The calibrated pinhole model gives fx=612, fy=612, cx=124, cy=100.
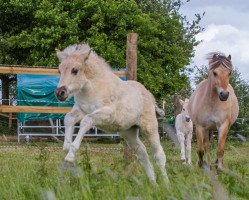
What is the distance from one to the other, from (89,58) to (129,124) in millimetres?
1027

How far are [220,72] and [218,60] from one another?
279mm

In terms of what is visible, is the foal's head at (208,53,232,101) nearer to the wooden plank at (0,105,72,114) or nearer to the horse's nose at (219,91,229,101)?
the horse's nose at (219,91,229,101)

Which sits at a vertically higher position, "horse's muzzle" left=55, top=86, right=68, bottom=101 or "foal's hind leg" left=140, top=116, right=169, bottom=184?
"horse's muzzle" left=55, top=86, right=68, bottom=101

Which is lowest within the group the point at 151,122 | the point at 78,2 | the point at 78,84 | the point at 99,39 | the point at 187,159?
the point at 187,159

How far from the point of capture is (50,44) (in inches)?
1303

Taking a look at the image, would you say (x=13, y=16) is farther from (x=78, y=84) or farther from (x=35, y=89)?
(x=78, y=84)

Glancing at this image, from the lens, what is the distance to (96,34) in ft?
110

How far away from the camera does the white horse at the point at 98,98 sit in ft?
24.5

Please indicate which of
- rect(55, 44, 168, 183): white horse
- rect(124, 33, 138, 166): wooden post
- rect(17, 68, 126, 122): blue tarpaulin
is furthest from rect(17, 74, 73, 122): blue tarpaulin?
rect(55, 44, 168, 183): white horse

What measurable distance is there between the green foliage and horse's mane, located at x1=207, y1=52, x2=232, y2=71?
819 inches

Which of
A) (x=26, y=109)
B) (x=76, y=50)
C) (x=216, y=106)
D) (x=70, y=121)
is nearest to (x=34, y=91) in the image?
(x=26, y=109)

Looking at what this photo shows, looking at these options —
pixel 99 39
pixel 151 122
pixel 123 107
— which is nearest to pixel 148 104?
pixel 151 122

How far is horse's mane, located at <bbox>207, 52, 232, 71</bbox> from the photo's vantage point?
11.0 metres

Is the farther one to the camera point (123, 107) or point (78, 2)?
point (78, 2)
